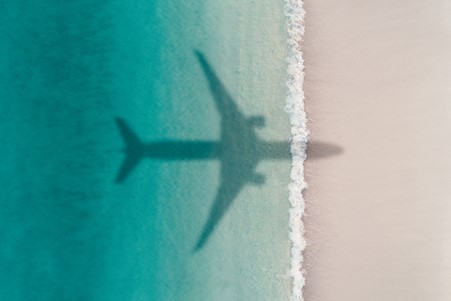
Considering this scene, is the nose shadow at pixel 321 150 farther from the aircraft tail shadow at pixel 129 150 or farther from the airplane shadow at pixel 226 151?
the aircraft tail shadow at pixel 129 150

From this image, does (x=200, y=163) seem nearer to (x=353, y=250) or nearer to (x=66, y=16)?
(x=353, y=250)

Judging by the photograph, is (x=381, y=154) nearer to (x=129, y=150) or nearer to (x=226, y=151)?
(x=226, y=151)

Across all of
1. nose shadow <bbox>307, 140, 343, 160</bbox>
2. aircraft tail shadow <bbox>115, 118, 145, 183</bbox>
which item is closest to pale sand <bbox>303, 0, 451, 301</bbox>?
nose shadow <bbox>307, 140, 343, 160</bbox>

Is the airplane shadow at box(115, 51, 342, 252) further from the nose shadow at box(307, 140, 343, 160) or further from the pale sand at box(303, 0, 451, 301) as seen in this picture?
the pale sand at box(303, 0, 451, 301)

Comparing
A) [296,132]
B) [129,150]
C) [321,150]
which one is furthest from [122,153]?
Result: [321,150]

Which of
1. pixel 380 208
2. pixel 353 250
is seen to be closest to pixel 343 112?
pixel 380 208

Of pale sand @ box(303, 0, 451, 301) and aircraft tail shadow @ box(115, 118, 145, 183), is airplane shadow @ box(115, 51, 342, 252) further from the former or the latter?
pale sand @ box(303, 0, 451, 301)

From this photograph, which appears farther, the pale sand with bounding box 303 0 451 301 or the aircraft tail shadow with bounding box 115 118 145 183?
the aircraft tail shadow with bounding box 115 118 145 183

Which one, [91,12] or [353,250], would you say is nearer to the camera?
[353,250]
